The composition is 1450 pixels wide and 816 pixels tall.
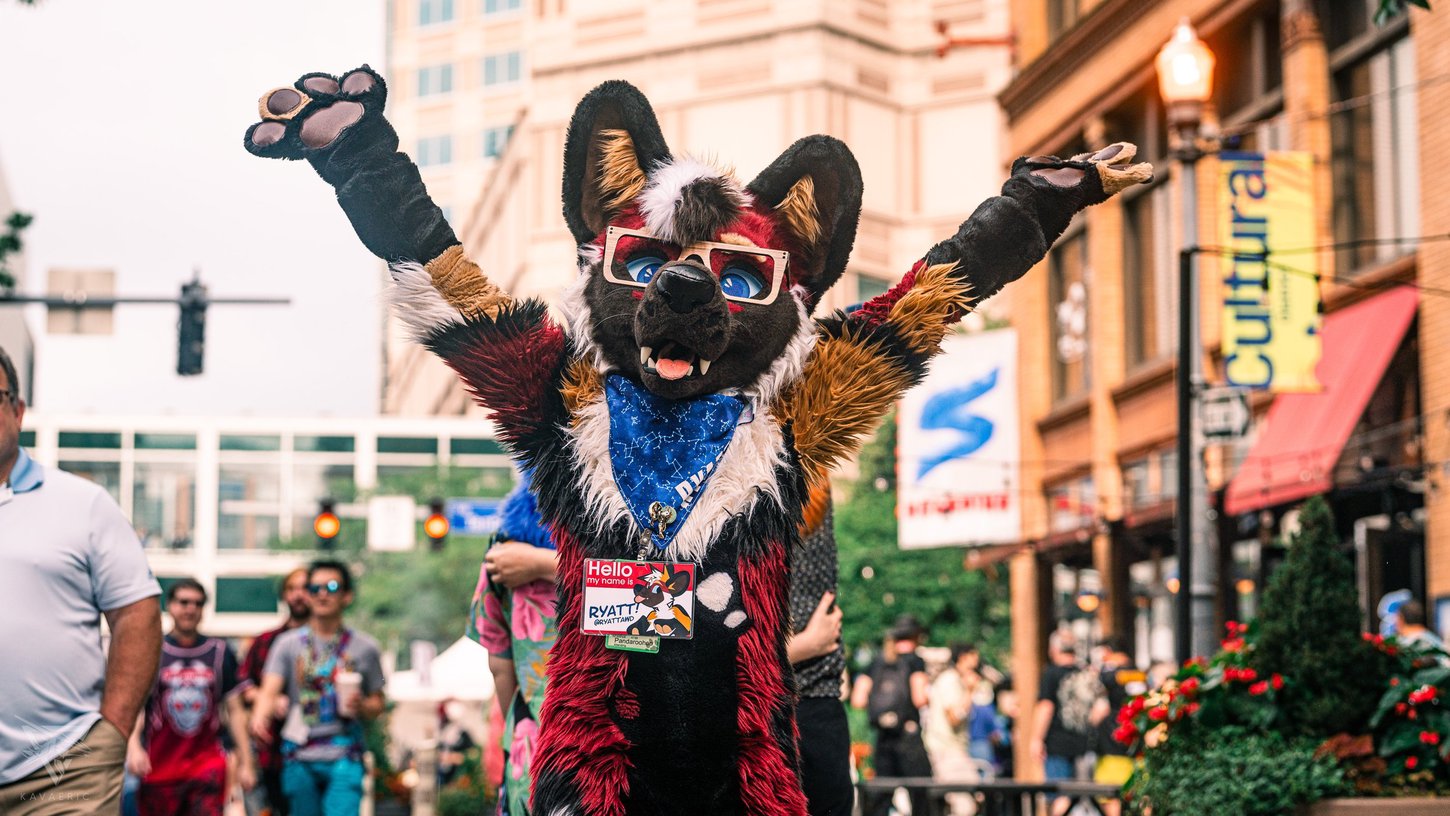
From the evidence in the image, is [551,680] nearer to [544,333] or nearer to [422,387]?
Result: [544,333]

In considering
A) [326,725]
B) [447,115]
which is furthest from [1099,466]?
[447,115]

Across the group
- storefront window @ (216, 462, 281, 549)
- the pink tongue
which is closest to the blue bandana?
the pink tongue

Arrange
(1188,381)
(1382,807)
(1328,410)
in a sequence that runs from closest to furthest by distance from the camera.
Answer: (1382,807)
(1188,381)
(1328,410)

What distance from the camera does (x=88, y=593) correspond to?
5891 mm

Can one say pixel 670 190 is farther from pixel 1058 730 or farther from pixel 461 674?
pixel 461 674

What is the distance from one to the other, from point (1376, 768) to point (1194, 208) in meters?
8.69

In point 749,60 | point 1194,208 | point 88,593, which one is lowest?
point 88,593

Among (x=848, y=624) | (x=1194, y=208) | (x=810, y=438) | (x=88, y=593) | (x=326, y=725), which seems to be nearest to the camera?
(x=810, y=438)

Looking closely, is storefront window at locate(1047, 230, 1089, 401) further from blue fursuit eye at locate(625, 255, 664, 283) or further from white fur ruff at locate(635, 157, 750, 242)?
blue fursuit eye at locate(625, 255, 664, 283)

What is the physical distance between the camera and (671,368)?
4.98 metres

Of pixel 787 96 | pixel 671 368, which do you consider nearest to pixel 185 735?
pixel 671 368

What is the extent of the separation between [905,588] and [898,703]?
2683cm

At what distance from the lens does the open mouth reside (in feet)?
16.3

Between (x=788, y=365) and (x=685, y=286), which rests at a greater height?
(x=685, y=286)
